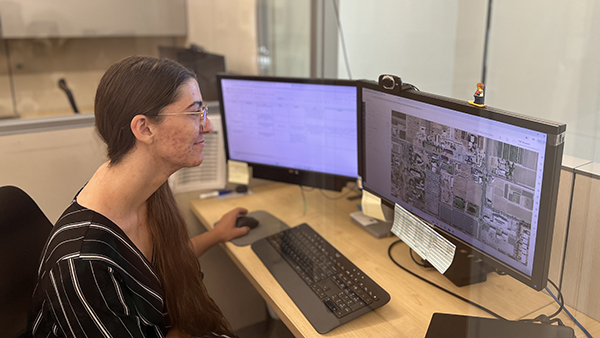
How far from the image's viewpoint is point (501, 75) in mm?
1504

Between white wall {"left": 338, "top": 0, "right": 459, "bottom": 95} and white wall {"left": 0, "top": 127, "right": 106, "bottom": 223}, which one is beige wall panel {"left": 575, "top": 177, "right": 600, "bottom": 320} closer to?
white wall {"left": 338, "top": 0, "right": 459, "bottom": 95}

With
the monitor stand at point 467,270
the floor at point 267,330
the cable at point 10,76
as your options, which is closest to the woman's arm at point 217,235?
the floor at point 267,330

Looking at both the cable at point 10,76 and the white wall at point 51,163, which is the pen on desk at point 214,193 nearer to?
the white wall at point 51,163

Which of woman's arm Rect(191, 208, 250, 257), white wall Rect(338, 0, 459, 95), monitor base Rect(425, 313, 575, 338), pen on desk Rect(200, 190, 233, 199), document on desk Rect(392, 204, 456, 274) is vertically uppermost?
white wall Rect(338, 0, 459, 95)

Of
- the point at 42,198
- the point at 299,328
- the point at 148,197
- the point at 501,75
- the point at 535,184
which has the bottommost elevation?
the point at 299,328

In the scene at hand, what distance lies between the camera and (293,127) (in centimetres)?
148

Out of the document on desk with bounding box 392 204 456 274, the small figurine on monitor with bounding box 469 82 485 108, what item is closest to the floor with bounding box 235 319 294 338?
the document on desk with bounding box 392 204 456 274

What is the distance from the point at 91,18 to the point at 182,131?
2.31 meters

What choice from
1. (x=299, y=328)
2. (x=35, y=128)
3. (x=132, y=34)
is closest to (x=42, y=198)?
(x=35, y=128)

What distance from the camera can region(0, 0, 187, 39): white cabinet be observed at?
2.75 meters

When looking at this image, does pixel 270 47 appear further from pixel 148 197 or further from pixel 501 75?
pixel 148 197

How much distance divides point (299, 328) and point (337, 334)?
0.26 ft

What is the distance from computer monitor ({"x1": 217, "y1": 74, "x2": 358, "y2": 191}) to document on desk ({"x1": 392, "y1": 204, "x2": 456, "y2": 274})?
0.25 meters

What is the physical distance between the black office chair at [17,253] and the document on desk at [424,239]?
860mm
